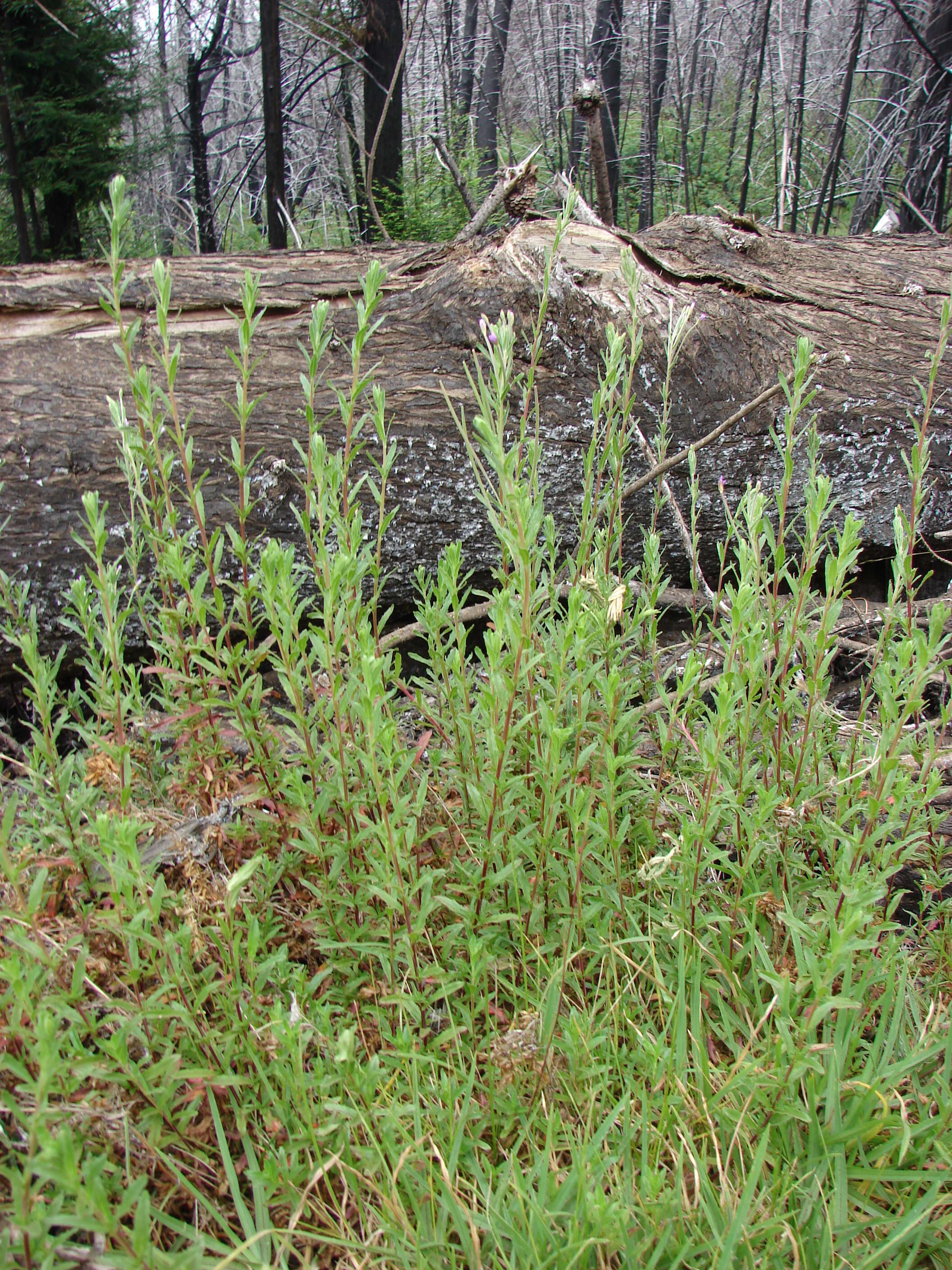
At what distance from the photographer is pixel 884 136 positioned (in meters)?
9.75

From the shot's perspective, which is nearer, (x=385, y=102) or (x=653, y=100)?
(x=385, y=102)

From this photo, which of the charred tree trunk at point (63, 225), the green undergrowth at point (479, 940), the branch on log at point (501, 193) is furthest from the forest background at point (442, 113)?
the green undergrowth at point (479, 940)

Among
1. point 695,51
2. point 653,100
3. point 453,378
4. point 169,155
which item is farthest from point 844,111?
point 169,155

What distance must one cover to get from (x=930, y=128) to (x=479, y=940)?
385 inches

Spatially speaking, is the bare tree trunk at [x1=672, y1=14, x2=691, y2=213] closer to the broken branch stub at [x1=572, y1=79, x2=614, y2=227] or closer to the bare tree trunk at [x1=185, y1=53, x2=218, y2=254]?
the broken branch stub at [x1=572, y1=79, x2=614, y2=227]

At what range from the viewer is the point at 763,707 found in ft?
6.34

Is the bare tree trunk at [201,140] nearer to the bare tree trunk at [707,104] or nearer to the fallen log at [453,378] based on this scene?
the bare tree trunk at [707,104]

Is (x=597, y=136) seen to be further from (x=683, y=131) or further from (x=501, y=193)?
(x=683, y=131)

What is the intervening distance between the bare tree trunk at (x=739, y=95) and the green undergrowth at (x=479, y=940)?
12.3 metres

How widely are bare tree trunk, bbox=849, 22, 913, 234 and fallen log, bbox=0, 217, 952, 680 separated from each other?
18.1 feet

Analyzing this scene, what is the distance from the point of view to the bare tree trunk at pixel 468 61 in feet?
44.5

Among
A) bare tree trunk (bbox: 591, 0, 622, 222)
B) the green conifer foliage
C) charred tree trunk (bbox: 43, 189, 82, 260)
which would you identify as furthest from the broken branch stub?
charred tree trunk (bbox: 43, 189, 82, 260)

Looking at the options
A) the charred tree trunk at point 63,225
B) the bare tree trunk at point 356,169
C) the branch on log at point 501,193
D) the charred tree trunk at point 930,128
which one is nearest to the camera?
the branch on log at point 501,193

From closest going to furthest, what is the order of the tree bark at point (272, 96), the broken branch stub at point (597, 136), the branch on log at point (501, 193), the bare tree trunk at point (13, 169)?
1. the branch on log at point (501, 193)
2. the broken branch stub at point (597, 136)
3. the tree bark at point (272, 96)
4. the bare tree trunk at point (13, 169)
